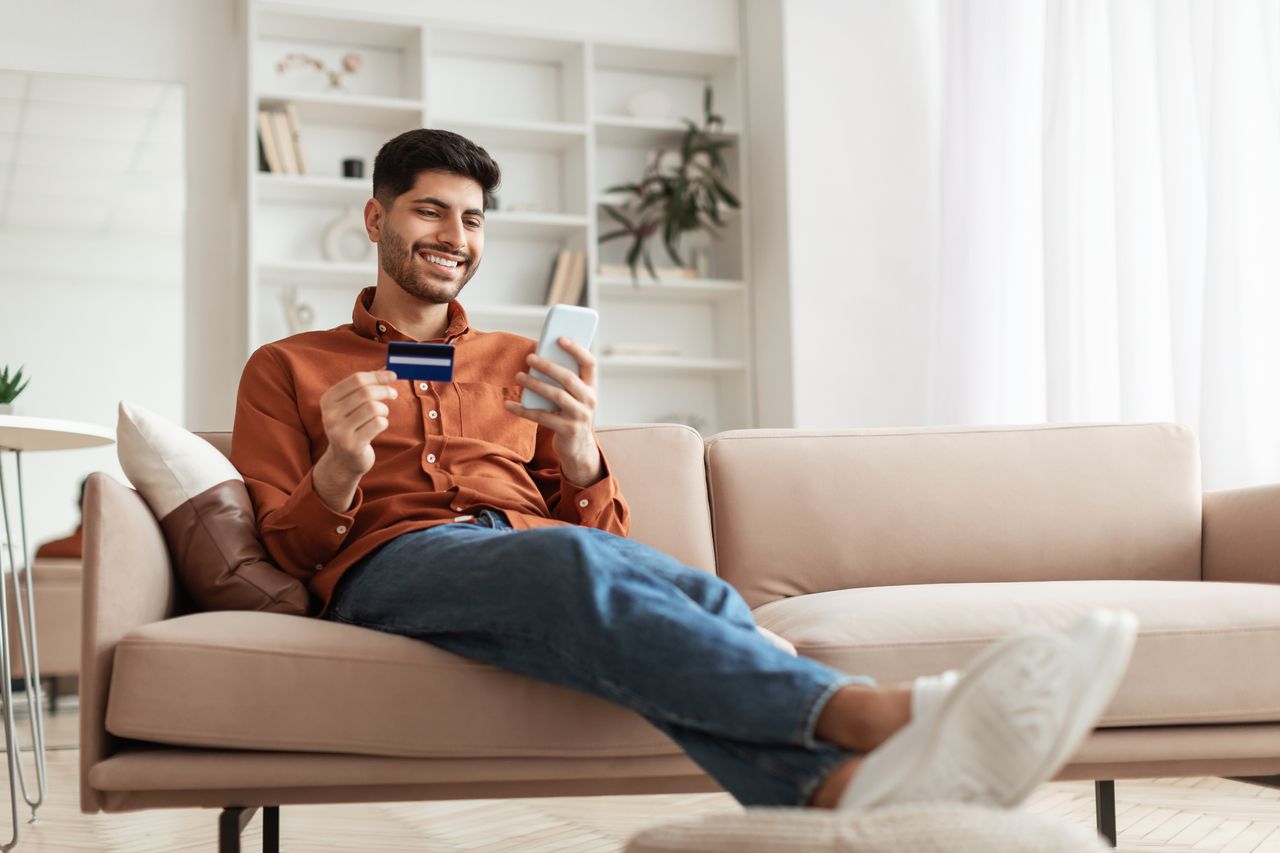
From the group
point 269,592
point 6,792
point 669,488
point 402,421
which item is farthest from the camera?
point 6,792

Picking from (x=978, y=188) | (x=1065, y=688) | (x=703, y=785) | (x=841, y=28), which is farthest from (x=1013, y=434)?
(x=841, y=28)

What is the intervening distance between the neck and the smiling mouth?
0.07 m

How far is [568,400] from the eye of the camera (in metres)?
1.65

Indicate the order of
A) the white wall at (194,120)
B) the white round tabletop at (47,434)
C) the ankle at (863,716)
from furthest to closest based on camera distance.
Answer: the white wall at (194,120) < the white round tabletop at (47,434) < the ankle at (863,716)

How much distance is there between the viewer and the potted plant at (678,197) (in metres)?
4.53

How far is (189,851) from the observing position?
2227 millimetres

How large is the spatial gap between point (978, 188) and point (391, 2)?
2.05 metres

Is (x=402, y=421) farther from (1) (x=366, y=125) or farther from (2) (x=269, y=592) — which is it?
(1) (x=366, y=125)

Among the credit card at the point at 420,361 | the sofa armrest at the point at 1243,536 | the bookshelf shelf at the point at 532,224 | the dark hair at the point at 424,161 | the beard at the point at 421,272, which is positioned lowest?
the sofa armrest at the point at 1243,536

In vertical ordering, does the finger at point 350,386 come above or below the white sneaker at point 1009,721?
above

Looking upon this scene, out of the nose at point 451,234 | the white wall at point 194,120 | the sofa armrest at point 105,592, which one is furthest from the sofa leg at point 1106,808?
the white wall at point 194,120

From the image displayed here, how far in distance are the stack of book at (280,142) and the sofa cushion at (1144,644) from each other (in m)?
3.02

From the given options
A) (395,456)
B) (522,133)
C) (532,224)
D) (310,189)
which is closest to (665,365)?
(532,224)

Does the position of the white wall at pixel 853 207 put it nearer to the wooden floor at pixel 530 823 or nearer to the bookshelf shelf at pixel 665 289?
the bookshelf shelf at pixel 665 289
